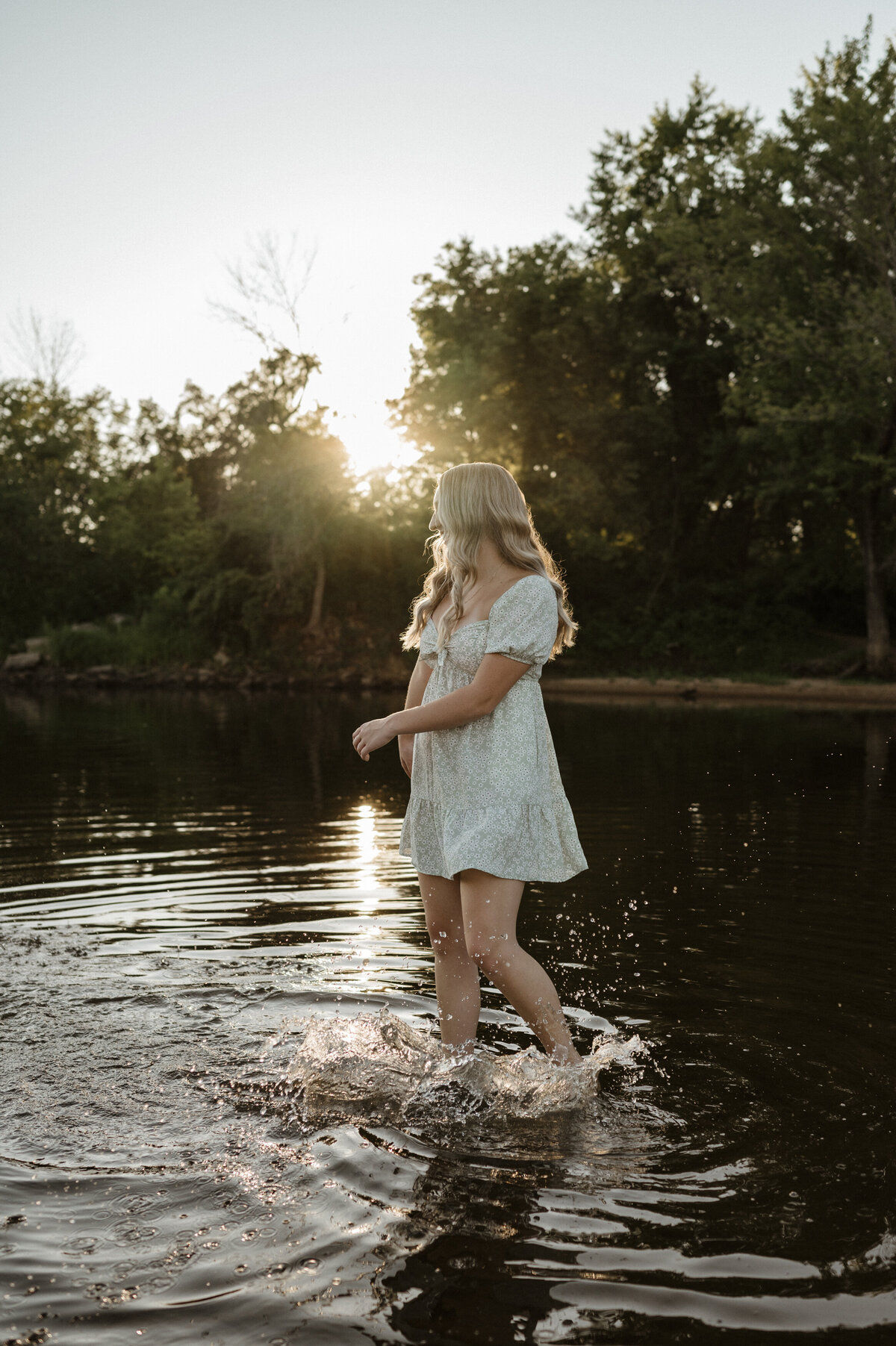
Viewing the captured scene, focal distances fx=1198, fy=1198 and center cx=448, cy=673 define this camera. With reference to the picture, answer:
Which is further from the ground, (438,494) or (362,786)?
(438,494)

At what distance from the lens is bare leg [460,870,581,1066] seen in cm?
361

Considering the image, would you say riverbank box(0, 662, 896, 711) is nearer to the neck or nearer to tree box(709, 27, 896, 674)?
tree box(709, 27, 896, 674)

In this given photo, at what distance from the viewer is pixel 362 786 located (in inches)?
495

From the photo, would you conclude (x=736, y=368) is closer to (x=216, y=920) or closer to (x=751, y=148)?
(x=751, y=148)

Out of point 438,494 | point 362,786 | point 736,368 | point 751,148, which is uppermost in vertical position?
point 751,148

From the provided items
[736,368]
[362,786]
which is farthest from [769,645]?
[362,786]

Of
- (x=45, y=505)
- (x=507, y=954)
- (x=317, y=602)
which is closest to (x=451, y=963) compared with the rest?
(x=507, y=954)

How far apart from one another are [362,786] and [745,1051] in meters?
8.56

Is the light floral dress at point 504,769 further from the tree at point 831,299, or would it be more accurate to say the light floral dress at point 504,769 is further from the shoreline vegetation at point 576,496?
the shoreline vegetation at point 576,496

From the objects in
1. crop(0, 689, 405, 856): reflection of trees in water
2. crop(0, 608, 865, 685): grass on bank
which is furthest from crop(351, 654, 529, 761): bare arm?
crop(0, 608, 865, 685): grass on bank

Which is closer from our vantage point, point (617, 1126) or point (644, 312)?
point (617, 1126)

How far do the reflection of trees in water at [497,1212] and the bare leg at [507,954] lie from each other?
0.26 metres

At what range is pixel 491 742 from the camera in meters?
3.67

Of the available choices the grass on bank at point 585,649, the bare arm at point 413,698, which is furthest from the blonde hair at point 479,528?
the grass on bank at point 585,649
